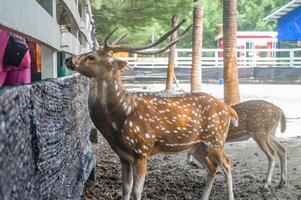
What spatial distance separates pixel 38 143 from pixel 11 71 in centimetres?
198

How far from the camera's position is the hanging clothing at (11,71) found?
4492mm

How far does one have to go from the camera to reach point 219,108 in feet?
21.5

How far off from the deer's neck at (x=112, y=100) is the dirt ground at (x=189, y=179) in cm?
109

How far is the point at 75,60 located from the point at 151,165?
3945mm

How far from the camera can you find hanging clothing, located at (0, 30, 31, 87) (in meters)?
4.49

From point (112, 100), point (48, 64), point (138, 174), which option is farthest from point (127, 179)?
→ point (48, 64)

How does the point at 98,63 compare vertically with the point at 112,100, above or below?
above

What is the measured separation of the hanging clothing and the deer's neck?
78 cm

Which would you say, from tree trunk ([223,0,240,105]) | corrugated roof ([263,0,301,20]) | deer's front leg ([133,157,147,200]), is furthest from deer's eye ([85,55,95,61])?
corrugated roof ([263,0,301,20])

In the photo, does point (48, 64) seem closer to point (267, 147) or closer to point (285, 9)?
point (267, 147)

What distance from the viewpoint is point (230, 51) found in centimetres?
1625

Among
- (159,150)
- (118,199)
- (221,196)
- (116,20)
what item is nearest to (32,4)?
(159,150)

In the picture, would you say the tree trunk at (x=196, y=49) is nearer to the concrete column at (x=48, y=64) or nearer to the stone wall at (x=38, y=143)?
the concrete column at (x=48, y=64)

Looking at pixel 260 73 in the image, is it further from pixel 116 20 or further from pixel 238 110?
pixel 238 110
